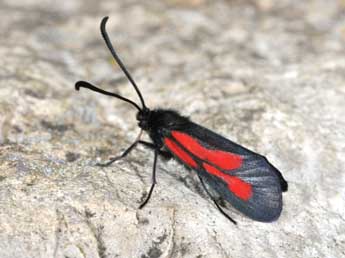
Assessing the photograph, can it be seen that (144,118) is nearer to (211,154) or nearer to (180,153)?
(180,153)

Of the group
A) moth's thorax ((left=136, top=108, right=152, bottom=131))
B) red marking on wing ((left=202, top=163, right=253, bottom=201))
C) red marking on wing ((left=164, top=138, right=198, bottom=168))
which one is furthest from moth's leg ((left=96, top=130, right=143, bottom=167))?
red marking on wing ((left=202, top=163, right=253, bottom=201))

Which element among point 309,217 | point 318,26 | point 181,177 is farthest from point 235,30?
point 309,217

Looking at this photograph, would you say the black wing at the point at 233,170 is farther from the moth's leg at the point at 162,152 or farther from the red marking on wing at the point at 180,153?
the moth's leg at the point at 162,152

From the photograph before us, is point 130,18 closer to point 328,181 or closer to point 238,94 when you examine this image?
point 238,94

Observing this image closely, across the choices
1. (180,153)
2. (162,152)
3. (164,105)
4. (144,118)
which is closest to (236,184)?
(180,153)

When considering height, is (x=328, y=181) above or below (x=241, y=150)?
below

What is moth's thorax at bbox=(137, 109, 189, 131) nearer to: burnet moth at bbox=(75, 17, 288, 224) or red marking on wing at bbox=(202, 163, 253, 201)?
burnet moth at bbox=(75, 17, 288, 224)

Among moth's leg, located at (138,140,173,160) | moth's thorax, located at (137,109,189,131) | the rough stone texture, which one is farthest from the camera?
moth's leg, located at (138,140,173,160)
